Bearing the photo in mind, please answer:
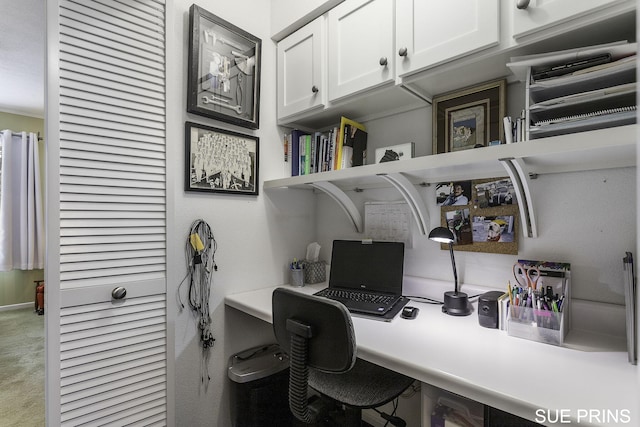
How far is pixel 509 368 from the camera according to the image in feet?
2.77

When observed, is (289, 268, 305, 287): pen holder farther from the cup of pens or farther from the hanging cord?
the hanging cord

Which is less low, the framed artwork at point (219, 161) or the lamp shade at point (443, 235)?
the framed artwork at point (219, 161)

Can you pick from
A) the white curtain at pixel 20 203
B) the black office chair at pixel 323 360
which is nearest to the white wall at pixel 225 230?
the black office chair at pixel 323 360

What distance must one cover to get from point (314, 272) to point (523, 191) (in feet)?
3.99

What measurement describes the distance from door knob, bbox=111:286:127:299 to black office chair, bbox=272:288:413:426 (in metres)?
0.67

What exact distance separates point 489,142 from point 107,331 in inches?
71.7

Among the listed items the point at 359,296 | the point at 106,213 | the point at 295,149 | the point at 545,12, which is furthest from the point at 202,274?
the point at 545,12

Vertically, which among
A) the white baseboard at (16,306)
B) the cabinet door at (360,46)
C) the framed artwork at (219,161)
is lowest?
the white baseboard at (16,306)

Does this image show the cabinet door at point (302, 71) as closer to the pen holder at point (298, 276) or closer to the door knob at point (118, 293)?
the pen holder at point (298, 276)

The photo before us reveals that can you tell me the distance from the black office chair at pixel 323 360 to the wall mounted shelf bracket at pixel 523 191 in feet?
2.52

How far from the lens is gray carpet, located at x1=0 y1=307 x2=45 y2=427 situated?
1.93 meters

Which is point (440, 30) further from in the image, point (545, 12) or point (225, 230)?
point (225, 230)

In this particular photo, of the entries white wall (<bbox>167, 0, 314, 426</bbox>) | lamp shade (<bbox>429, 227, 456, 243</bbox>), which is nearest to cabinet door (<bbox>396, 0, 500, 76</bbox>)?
lamp shade (<bbox>429, 227, 456, 243</bbox>)

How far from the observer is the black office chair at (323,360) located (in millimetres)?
961
